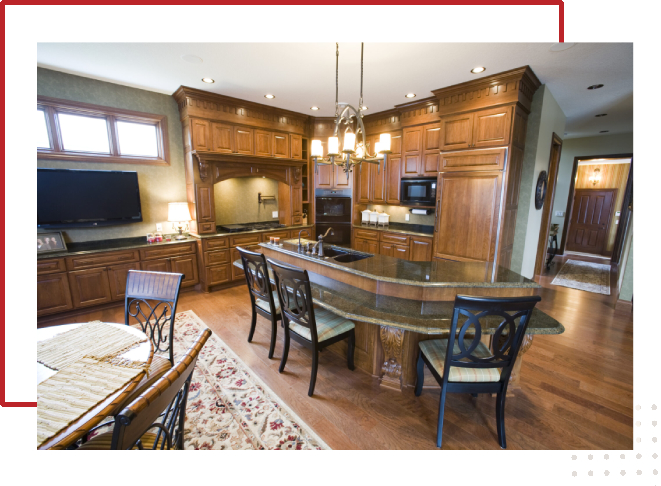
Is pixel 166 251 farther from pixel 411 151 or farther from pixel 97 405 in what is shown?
pixel 411 151

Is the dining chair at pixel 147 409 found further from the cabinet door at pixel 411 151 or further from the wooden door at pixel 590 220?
the wooden door at pixel 590 220

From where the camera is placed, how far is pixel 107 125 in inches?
→ 135

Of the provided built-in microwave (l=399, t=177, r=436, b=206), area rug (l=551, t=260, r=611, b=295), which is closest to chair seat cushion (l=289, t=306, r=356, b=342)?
built-in microwave (l=399, t=177, r=436, b=206)

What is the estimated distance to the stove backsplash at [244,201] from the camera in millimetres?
4457

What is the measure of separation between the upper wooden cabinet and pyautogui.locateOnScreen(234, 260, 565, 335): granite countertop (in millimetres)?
2219

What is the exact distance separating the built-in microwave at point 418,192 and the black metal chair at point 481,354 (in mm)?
2707

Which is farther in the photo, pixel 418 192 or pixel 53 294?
pixel 418 192

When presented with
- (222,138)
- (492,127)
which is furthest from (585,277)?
(222,138)

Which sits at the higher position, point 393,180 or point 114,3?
point 114,3

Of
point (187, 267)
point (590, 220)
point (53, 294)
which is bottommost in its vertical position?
point (53, 294)

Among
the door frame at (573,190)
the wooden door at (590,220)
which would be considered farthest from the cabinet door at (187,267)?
the wooden door at (590,220)

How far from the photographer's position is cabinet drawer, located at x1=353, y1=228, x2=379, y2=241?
4.76 meters

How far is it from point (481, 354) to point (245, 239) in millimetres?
3566

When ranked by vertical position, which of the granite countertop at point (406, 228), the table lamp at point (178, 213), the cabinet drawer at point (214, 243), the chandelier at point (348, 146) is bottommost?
the cabinet drawer at point (214, 243)
